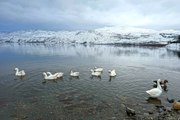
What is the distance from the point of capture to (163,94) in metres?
22.9

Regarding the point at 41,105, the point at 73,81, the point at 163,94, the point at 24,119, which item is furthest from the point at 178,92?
the point at 24,119

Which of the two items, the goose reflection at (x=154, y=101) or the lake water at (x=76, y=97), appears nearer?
the lake water at (x=76, y=97)

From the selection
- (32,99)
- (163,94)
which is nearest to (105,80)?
(163,94)

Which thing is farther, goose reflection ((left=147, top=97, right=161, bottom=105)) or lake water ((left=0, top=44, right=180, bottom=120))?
goose reflection ((left=147, top=97, right=161, bottom=105))

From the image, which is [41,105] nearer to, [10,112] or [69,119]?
[10,112]

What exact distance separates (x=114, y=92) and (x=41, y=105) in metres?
A: 7.61

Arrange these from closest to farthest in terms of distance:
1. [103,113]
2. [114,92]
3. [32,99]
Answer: [103,113], [32,99], [114,92]

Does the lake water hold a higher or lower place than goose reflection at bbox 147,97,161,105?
higher

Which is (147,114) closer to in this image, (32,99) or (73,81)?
(32,99)

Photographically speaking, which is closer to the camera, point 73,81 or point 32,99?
point 32,99

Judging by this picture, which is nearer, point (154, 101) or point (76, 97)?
point (154, 101)

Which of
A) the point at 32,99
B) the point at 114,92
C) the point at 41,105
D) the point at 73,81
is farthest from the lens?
the point at 73,81

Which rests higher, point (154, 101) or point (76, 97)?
point (76, 97)

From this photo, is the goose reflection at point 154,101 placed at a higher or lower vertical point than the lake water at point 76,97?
lower
